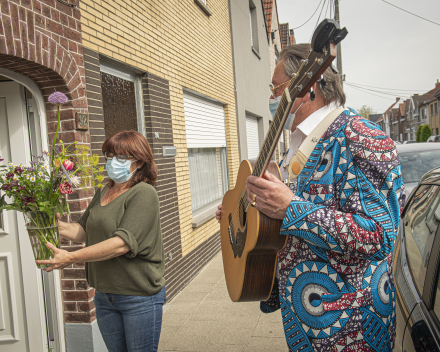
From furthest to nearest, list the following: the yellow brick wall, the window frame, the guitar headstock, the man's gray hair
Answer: the window frame < the yellow brick wall < the man's gray hair < the guitar headstock

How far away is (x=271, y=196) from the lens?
4.99 ft

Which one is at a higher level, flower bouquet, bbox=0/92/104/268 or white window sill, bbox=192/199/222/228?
flower bouquet, bbox=0/92/104/268

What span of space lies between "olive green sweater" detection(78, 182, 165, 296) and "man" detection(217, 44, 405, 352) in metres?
0.86

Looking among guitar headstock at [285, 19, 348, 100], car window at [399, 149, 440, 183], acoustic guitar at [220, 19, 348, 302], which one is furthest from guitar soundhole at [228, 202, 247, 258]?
car window at [399, 149, 440, 183]

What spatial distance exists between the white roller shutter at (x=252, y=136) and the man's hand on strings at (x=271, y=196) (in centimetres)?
868

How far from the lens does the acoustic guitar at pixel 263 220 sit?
128cm

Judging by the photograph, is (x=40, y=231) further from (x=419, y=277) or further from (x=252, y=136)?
(x=252, y=136)

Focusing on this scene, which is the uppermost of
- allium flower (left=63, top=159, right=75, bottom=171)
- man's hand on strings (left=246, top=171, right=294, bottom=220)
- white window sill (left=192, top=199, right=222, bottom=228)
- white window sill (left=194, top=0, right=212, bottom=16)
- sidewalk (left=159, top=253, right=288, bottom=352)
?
white window sill (left=194, top=0, right=212, bottom=16)

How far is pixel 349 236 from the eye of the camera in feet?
4.45

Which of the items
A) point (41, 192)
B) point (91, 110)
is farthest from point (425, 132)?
point (41, 192)

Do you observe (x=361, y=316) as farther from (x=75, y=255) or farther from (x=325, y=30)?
(x=75, y=255)

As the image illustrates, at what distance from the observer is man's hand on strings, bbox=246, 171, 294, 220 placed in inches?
58.7

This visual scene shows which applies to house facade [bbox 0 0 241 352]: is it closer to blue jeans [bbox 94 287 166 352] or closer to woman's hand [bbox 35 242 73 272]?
blue jeans [bbox 94 287 166 352]

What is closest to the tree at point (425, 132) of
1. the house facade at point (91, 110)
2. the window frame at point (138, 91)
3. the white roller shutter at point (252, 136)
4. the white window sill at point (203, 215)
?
the white roller shutter at point (252, 136)
